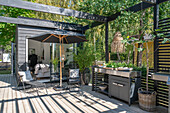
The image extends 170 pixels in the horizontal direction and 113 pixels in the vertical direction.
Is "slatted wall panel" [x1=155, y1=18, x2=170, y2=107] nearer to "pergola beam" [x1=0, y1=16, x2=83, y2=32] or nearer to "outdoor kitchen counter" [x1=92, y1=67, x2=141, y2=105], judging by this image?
"outdoor kitchen counter" [x1=92, y1=67, x2=141, y2=105]

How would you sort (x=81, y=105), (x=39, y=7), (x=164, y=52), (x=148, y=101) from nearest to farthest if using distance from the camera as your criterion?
(x=148, y=101)
(x=164, y=52)
(x=81, y=105)
(x=39, y=7)

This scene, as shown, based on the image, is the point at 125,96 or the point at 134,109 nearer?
the point at 134,109

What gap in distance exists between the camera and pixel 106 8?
19.6 ft

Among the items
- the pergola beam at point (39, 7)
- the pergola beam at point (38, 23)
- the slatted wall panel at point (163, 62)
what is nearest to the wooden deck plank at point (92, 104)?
the slatted wall panel at point (163, 62)

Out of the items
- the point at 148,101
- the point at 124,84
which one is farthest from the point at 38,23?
the point at 148,101

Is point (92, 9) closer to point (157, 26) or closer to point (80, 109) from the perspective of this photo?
point (157, 26)

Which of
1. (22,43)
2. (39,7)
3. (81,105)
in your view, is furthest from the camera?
(22,43)

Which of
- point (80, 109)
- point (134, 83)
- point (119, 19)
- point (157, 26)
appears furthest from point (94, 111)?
point (119, 19)

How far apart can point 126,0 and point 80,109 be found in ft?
16.7

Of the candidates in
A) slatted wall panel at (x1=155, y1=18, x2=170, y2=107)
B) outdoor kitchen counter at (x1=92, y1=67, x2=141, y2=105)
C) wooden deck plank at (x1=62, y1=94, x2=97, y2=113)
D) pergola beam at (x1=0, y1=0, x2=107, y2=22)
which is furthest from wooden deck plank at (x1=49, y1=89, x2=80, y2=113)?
pergola beam at (x1=0, y1=0, x2=107, y2=22)

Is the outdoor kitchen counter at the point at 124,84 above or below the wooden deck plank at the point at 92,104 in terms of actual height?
above

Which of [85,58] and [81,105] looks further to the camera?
[85,58]

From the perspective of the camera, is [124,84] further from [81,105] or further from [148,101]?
[81,105]

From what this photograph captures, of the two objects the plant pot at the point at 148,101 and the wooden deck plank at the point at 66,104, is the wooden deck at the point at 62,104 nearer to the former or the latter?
the wooden deck plank at the point at 66,104
